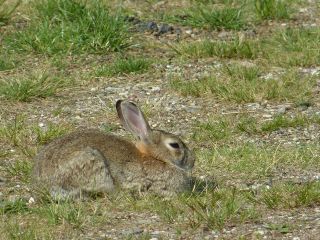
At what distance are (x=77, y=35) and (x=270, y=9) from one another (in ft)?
8.09

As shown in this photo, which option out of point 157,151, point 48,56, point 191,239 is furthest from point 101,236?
point 48,56

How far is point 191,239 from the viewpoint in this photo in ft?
22.6

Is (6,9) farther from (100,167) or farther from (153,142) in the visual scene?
(100,167)

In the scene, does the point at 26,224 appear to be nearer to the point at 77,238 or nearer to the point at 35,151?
the point at 77,238

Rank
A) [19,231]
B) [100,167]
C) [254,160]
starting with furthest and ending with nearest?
[254,160], [100,167], [19,231]

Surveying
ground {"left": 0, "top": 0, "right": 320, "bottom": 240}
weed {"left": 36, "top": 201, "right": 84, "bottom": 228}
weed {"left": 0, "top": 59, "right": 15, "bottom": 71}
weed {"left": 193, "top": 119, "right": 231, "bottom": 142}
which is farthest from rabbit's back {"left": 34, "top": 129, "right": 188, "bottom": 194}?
weed {"left": 0, "top": 59, "right": 15, "bottom": 71}

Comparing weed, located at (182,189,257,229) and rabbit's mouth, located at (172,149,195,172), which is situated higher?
weed, located at (182,189,257,229)

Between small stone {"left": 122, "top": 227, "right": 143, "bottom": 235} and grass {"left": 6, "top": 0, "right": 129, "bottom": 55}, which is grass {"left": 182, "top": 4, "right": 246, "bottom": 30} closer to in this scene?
grass {"left": 6, "top": 0, "right": 129, "bottom": 55}

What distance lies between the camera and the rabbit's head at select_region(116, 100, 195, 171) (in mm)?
8117

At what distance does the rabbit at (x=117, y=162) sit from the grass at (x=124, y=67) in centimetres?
267

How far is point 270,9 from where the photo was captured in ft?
40.2

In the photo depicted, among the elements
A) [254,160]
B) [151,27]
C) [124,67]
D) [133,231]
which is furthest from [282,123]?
[151,27]

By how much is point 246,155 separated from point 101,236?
2027mm

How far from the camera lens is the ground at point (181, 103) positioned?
7.18m
